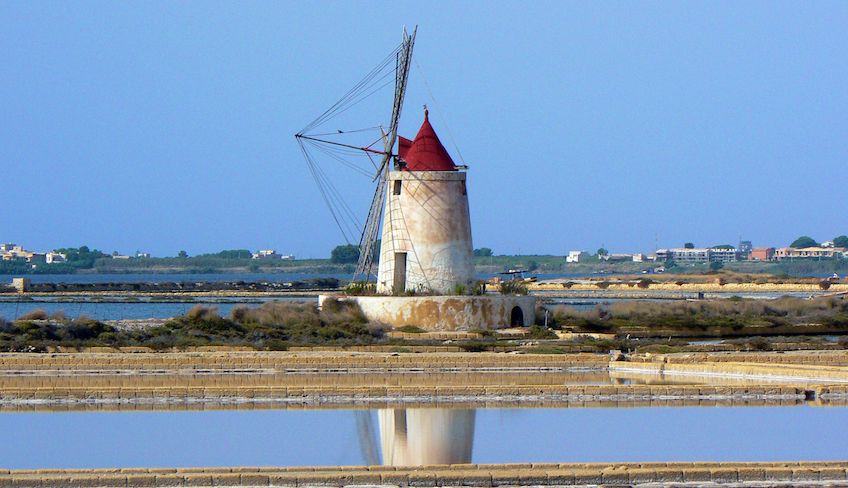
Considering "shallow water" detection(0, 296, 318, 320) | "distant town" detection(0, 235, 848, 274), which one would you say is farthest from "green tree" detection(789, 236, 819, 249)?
"shallow water" detection(0, 296, 318, 320)

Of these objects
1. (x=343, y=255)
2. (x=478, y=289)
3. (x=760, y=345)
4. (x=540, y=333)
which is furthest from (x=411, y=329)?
(x=343, y=255)

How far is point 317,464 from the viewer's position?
1037 centimetres

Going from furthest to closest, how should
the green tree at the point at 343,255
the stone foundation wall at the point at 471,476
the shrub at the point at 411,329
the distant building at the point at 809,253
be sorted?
1. the distant building at the point at 809,253
2. the green tree at the point at 343,255
3. the shrub at the point at 411,329
4. the stone foundation wall at the point at 471,476

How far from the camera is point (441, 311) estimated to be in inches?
941

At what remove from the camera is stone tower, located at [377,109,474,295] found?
2445 centimetres

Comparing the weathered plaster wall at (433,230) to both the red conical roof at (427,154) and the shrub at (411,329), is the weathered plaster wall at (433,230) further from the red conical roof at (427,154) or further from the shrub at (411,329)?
the shrub at (411,329)

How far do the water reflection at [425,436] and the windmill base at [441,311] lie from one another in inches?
407

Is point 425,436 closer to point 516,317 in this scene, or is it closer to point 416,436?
point 416,436

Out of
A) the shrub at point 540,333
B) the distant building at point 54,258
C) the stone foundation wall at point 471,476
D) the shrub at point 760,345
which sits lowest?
the stone foundation wall at point 471,476

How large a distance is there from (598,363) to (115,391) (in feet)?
20.0

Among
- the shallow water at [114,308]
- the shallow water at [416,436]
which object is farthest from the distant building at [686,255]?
the shallow water at [416,436]

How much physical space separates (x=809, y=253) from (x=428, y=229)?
130580 millimetres

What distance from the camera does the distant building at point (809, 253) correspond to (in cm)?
14475

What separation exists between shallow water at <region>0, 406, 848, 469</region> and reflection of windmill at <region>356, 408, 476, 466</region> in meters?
0.01
